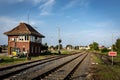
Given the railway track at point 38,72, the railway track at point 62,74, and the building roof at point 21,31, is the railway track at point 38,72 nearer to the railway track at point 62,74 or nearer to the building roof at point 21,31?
the railway track at point 62,74

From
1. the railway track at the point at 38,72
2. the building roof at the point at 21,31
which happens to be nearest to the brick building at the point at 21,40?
the building roof at the point at 21,31

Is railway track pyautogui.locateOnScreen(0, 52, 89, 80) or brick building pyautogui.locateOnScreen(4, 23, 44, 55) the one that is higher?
brick building pyautogui.locateOnScreen(4, 23, 44, 55)

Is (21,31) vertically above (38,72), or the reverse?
(21,31)

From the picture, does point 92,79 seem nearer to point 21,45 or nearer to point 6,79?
point 6,79

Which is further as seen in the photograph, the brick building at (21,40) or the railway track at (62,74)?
the brick building at (21,40)

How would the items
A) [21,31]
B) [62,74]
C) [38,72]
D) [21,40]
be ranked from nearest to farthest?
[62,74], [38,72], [21,40], [21,31]

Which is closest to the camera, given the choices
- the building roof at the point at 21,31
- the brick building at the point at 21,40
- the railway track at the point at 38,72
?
the railway track at the point at 38,72

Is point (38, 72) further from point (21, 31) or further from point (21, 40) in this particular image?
point (21, 31)

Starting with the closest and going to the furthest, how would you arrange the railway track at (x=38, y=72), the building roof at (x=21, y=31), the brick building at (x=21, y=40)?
1. the railway track at (x=38, y=72)
2. the brick building at (x=21, y=40)
3. the building roof at (x=21, y=31)

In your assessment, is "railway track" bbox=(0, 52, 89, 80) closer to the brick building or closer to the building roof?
the brick building

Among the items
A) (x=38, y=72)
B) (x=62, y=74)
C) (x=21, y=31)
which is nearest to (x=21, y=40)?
(x=21, y=31)

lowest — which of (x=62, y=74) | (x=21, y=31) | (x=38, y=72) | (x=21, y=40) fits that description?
(x=62, y=74)

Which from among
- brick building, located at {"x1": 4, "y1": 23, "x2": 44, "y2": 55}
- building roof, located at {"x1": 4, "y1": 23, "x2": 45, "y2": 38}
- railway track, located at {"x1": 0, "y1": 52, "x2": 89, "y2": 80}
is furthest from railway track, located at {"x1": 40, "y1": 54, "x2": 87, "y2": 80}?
building roof, located at {"x1": 4, "y1": 23, "x2": 45, "y2": 38}

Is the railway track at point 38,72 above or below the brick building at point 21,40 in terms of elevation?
below
